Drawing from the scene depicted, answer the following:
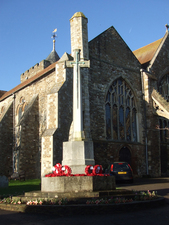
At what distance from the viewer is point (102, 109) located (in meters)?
19.1

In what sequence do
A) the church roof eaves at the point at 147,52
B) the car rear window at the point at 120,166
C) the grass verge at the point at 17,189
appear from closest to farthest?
the grass verge at the point at 17,189 < the car rear window at the point at 120,166 < the church roof eaves at the point at 147,52

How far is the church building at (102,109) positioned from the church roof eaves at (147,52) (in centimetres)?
72

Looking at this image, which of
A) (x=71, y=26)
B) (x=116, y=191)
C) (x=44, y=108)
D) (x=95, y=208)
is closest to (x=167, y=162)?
(x=44, y=108)

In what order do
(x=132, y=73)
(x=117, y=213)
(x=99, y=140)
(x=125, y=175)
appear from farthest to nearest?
(x=132, y=73) < (x=99, y=140) < (x=125, y=175) < (x=117, y=213)

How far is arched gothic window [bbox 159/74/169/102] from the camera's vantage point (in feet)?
79.7

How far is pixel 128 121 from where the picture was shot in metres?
21.1

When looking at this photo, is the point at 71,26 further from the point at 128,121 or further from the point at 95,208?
the point at 95,208

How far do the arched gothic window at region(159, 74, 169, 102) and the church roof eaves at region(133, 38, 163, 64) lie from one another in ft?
7.72

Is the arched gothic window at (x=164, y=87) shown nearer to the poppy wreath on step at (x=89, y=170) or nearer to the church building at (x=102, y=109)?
the church building at (x=102, y=109)

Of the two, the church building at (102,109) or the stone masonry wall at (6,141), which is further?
the stone masonry wall at (6,141)

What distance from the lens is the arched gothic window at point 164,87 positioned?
24281 mm

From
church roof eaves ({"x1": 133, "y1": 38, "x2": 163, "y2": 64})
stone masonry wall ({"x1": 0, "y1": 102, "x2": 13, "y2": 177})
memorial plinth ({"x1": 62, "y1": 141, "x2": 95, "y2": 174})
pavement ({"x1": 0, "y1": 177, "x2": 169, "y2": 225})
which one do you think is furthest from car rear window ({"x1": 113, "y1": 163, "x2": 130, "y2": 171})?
church roof eaves ({"x1": 133, "y1": 38, "x2": 163, "y2": 64})

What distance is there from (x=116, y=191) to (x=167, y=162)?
1668cm

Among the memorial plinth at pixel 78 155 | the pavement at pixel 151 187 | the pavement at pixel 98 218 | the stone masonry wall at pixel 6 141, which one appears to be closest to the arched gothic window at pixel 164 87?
the pavement at pixel 151 187
